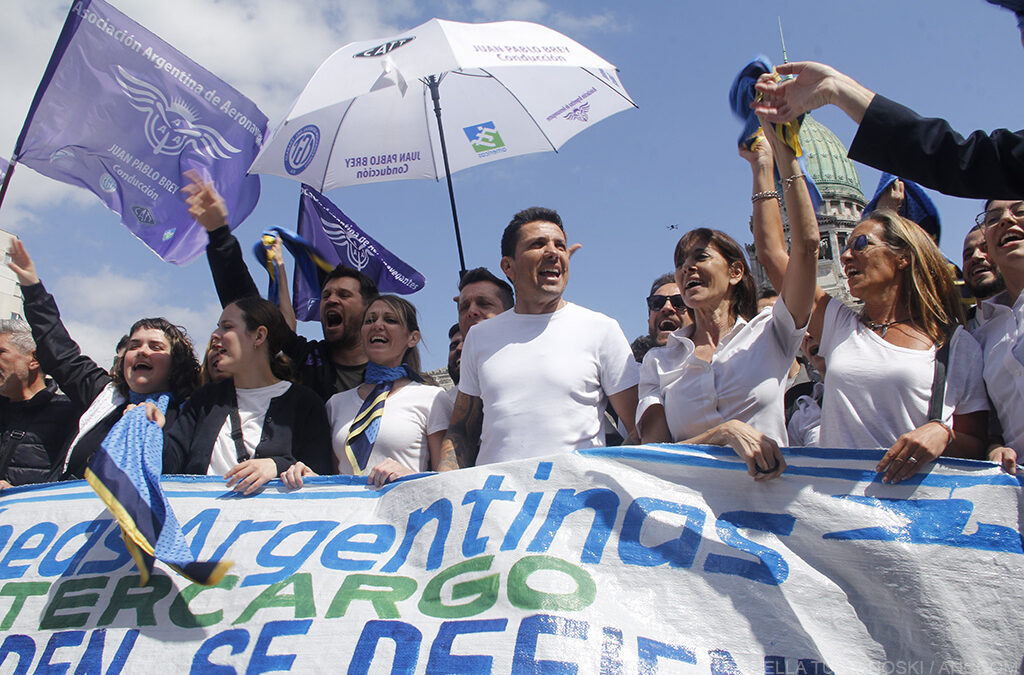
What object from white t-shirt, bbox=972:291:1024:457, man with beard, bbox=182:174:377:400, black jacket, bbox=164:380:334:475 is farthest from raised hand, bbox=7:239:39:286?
white t-shirt, bbox=972:291:1024:457

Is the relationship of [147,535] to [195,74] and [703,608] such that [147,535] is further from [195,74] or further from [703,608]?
[195,74]

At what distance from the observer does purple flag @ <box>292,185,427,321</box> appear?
6.60m

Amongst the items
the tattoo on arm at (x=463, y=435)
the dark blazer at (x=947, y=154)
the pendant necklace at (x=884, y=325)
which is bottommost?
the tattoo on arm at (x=463, y=435)

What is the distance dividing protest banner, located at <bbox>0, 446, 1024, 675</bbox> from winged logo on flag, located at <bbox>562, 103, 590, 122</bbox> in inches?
134

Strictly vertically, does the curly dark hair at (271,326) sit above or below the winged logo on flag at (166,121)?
below

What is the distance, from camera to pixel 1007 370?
270 cm

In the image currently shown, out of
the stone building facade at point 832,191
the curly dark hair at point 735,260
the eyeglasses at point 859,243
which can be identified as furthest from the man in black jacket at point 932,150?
the stone building facade at point 832,191

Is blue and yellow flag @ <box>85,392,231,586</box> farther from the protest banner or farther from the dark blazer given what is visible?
the dark blazer

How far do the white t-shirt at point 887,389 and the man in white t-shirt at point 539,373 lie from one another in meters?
0.94

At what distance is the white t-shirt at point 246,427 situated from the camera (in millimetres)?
3662

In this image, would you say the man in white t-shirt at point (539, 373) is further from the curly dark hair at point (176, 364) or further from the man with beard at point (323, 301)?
the curly dark hair at point (176, 364)

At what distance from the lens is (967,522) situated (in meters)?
2.49

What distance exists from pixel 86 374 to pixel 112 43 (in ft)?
7.88

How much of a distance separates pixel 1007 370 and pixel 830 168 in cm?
6224
